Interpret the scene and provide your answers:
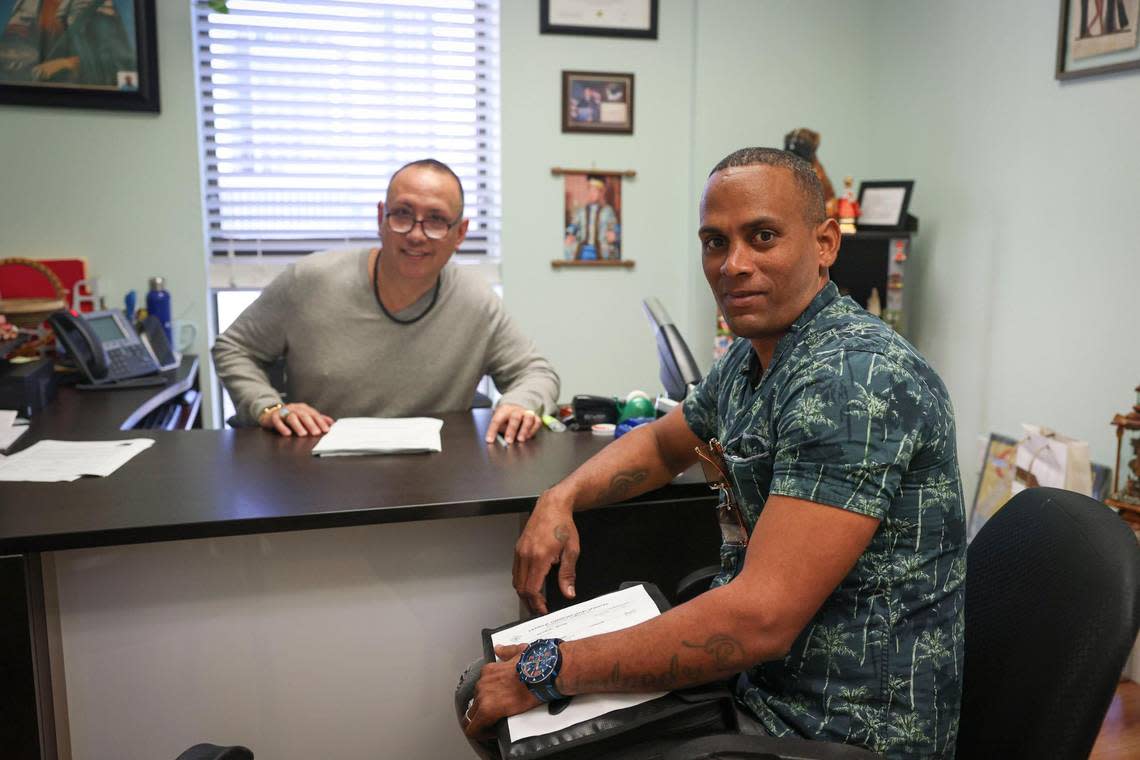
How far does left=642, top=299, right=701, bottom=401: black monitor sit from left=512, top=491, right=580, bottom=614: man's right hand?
26.5 inches

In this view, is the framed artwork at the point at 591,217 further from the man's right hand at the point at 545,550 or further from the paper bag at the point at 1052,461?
the man's right hand at the point at 545,550

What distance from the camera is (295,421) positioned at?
6.42 feet

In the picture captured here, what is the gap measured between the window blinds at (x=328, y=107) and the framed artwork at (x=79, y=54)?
8.6 inches

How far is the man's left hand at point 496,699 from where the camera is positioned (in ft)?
3.53

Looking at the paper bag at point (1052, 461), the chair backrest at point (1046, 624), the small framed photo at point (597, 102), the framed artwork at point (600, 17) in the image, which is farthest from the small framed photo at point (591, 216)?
the chair backrest at point (1046, 624)

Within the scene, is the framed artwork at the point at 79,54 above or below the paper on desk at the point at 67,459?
above

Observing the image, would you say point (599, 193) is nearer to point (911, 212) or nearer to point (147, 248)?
point (911, 212)

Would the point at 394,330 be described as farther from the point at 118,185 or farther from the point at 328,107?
the point at 118,185

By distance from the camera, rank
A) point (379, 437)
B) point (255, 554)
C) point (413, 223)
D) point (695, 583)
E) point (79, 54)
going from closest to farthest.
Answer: point (695, 583) → point (255, 554) → point (379, 437) → point (413, 223) → point (79, 54)

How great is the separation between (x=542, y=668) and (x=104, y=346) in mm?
2315

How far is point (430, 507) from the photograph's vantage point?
143 cm

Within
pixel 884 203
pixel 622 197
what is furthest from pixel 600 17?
pixel 884 203

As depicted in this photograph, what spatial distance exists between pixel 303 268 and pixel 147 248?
1.49 meters

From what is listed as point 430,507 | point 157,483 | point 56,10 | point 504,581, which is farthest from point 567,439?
point 56,10
